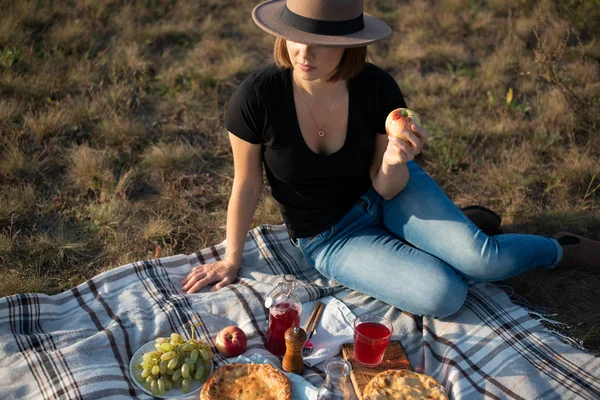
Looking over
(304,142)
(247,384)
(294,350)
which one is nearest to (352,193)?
(304,142)

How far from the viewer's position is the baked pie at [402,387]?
2777 millimetres

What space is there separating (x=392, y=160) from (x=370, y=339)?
0.94m

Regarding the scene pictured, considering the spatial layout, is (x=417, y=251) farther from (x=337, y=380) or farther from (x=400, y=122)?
(x=337, y=380)

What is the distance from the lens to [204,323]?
332 centimetres

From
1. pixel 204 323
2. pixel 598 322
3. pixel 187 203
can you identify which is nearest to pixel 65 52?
pixel 187 203

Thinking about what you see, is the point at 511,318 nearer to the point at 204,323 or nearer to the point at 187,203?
the point at 204,323

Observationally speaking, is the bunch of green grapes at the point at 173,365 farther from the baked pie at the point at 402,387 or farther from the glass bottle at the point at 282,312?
the baked pie at the point at 402,387

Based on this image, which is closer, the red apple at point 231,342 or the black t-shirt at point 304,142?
the red apple at point 231,342

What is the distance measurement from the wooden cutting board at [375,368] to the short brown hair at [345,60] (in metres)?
1.47

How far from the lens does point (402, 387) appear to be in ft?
9.26

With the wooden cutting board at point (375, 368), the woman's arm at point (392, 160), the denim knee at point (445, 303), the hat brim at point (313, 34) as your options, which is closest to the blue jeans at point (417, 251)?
the denim knee at point (445, 303)

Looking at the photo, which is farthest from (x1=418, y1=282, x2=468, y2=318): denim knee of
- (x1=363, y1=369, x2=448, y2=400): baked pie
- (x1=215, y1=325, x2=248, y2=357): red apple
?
(x1=215, y1=325, x2=248, y2=357): red apple

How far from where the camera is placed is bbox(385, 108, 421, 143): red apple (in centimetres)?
304

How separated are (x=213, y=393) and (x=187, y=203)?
2.06m
